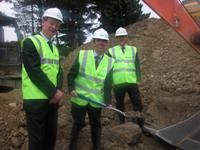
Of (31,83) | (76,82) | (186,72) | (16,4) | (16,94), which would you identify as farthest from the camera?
(16,4)

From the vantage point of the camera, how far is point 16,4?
2470cm

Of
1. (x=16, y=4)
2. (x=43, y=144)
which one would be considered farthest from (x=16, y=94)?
(x=16, y=4)

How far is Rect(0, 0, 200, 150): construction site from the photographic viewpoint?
650 centimetres

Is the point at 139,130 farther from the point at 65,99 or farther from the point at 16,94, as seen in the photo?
the point at 16,94

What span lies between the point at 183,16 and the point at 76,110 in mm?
2020

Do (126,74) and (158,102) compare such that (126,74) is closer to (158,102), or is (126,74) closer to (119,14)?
(158,102)

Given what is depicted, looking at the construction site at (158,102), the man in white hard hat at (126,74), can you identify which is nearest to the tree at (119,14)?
the construction site at (158,102)

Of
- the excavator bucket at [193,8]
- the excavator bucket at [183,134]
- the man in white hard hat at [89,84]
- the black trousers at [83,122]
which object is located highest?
the excavator bucket at [193,8]

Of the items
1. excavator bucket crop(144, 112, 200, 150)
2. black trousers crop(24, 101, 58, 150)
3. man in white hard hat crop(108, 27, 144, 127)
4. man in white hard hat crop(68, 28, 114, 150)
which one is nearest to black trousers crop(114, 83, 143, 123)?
man in white hard hat crop(108, 27, 144, 127)

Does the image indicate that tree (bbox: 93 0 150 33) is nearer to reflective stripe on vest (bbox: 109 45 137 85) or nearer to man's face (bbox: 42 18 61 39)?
reflective stripe on vest (bbox: 109 45 137 85)

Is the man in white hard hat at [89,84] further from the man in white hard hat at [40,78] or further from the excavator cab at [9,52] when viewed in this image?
the excavator cab at [9,52]

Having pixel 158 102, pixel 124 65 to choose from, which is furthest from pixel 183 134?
pixel 158 102

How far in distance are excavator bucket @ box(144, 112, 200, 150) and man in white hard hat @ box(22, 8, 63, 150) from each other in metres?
2.43

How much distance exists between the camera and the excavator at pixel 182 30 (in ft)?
20.7
